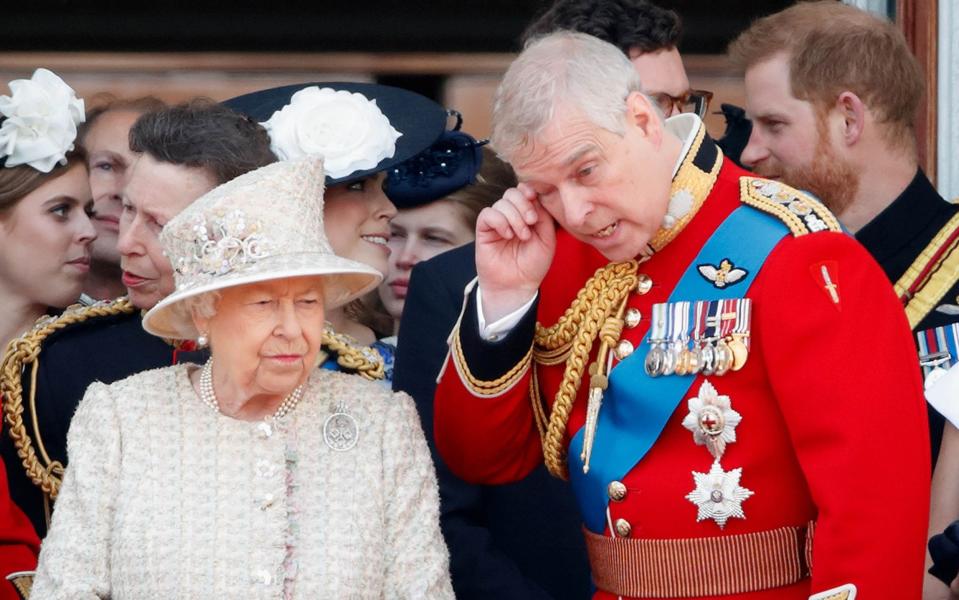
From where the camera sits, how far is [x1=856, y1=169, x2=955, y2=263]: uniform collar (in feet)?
12.3

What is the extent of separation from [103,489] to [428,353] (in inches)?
31.7

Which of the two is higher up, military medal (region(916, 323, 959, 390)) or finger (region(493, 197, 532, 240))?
finger (region(493, 197, 532, 240))

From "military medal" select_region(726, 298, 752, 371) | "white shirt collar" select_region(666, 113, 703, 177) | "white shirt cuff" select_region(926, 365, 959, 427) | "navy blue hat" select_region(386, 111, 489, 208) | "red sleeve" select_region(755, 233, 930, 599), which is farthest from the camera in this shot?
"navy blue hat" select_region(386, 111, 489, 208)

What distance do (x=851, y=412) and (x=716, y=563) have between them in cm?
36

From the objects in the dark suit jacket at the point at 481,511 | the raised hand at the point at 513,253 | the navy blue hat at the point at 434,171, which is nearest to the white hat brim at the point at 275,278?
the raised hand at the point at 513,253

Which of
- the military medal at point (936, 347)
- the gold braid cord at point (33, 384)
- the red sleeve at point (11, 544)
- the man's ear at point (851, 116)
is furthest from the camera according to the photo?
the man's ear at point (851, 116)

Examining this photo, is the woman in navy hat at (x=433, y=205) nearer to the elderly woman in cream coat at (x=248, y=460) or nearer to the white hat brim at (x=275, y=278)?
the white hat brim at (x=275, y=278)

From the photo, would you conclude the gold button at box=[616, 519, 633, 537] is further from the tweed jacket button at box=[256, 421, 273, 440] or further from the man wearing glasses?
the man wearing glasses

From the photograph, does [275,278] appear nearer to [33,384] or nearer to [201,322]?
[201,322]

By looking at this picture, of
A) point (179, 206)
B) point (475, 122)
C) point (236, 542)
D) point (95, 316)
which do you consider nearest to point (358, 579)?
point (236, 542)

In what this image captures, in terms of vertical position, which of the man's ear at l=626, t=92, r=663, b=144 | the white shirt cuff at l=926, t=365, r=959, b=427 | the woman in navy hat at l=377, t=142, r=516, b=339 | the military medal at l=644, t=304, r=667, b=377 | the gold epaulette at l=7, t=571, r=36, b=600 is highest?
the man's ear at l=626, t=92, r=663, b=144

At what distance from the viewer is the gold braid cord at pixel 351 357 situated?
11.6ft

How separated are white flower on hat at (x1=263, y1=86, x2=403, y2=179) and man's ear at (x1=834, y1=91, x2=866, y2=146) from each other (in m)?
1.04

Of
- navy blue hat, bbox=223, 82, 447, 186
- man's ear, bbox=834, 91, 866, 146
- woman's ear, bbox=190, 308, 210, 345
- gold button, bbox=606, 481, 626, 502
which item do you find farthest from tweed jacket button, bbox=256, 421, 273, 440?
man's ear, bbox=834, 91, 866, 146
